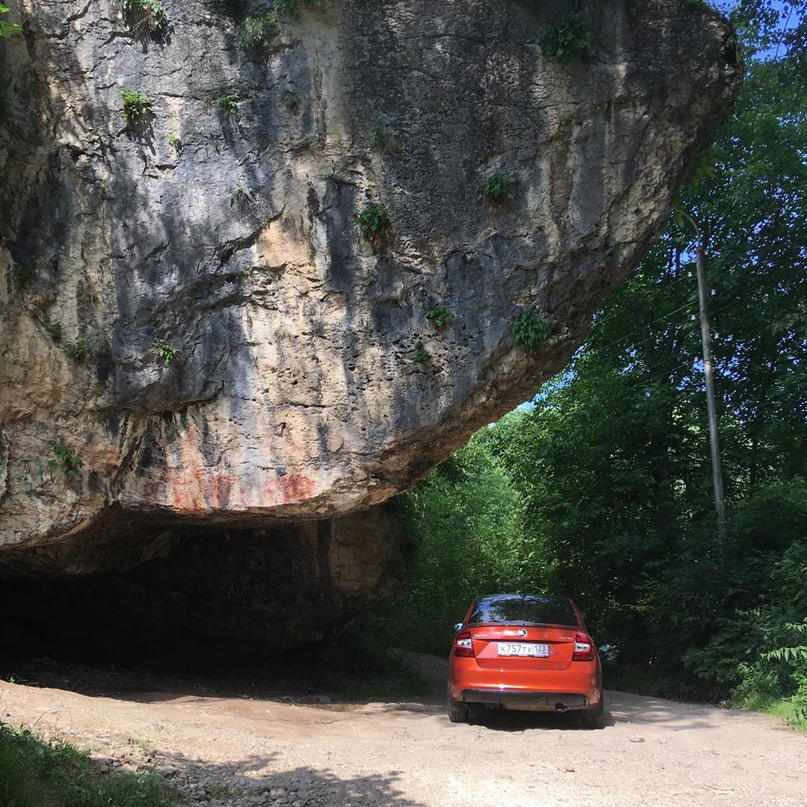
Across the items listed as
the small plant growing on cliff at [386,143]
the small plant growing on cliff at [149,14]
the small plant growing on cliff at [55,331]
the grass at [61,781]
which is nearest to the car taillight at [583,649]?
the grass at [61,781]

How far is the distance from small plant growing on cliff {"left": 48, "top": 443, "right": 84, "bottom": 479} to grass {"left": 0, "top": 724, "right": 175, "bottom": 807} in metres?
4.11

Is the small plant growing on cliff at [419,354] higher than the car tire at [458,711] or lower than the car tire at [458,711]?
higher

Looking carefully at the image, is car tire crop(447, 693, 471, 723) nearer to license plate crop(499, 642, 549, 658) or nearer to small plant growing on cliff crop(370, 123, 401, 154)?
license plate crop(499, 642, 549, 658)

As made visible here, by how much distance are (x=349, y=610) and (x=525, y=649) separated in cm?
563

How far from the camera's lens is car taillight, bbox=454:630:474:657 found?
8109 millimetres

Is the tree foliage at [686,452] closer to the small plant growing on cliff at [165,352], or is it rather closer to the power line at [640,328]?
the power line at [640,328]

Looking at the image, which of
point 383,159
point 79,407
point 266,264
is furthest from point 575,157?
point 79,407

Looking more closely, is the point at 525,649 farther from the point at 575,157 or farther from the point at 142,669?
the point at 142,669

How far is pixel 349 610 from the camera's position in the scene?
1303cm

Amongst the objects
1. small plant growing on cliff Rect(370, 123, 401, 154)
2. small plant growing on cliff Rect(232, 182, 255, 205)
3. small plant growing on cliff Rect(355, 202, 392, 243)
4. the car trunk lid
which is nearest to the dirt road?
the car trunk lid

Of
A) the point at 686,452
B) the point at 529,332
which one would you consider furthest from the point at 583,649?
the point at 686,452

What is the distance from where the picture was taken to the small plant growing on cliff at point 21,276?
8.83 metres

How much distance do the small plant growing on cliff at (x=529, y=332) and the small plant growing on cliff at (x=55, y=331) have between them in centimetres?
525

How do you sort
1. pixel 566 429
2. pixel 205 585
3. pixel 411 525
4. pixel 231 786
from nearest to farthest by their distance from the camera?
pixel 231 786, pixel 205 585, pixel 411 525, pixel 566 429
